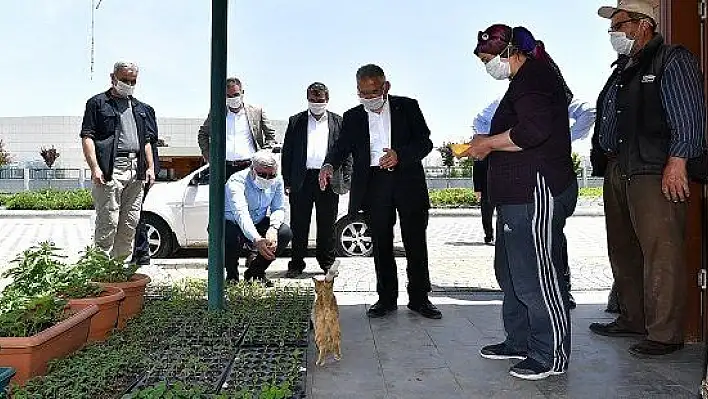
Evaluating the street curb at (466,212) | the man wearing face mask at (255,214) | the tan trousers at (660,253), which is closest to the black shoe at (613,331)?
the tan trousers at (660,253)

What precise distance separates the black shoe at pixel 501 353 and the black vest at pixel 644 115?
1.31 m

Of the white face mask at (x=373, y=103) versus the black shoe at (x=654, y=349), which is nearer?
the black shoe at (x=654, y=349)

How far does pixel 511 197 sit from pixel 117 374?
7.45ft

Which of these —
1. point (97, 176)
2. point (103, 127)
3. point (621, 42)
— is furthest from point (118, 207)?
point (621, 42)

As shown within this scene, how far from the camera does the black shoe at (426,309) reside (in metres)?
5.80

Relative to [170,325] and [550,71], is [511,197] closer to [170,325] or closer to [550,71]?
[550,71]

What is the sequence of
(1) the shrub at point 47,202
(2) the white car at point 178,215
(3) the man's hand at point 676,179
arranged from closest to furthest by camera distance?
(3) the man's hand at point 676,179 < (2) the white car at point 178,215 < (1) the shrub at point 47,202

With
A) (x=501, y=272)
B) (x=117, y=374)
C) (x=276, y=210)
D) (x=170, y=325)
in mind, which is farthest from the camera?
(x=276, y=210)

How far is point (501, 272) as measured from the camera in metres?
4.59

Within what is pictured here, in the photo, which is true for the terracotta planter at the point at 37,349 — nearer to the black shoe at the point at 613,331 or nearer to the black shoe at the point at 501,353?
the black shoe at the point at 501,353

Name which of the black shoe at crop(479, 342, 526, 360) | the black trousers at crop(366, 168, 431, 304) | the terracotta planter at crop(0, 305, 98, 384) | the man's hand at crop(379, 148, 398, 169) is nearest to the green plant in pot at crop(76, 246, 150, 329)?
the terracotta planter at crop(0, 305, 98, 384)

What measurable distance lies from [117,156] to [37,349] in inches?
137

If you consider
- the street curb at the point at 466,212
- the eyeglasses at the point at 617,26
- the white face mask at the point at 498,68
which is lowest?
the street curb at the point at 466,212

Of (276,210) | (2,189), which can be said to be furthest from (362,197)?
(2,189)
